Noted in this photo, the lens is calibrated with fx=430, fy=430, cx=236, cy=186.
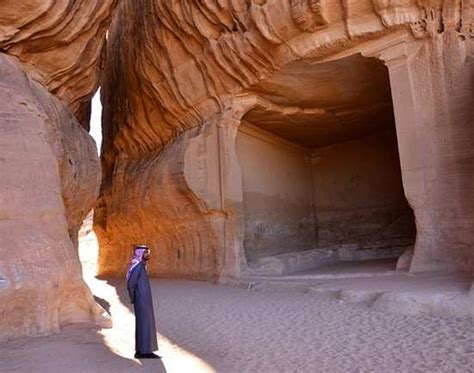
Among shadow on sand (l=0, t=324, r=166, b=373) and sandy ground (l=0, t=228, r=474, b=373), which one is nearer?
sandy ground (l=0, t=228, r=474, b=373)

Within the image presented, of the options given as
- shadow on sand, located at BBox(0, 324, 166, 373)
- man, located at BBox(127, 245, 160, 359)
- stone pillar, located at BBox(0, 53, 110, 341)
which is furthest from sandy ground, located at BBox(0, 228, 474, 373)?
stone pillar, located at BBox(0, 53, 110, 341)

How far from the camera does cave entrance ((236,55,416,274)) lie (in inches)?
346

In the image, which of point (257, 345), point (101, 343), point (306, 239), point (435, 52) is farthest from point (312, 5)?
point (306, 239)

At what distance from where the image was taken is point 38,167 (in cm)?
520

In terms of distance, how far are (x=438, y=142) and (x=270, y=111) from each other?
13.3ft

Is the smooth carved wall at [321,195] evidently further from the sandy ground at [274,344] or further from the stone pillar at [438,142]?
the sandy ground at [274,344]

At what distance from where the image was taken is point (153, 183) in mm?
10711

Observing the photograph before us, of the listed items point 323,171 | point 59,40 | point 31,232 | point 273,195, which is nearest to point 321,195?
point 323,171

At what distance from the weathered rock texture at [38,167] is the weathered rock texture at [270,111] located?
2449 millimetres

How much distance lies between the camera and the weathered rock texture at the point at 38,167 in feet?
14.5

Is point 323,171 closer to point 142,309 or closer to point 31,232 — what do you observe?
point 31,232

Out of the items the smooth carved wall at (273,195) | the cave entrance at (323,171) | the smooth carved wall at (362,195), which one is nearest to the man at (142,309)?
the cave entrance at (323,171)

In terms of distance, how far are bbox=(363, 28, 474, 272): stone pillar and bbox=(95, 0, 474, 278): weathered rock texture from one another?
2 cm

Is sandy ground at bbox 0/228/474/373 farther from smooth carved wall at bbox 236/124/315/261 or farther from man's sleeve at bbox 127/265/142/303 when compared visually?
smooth carved wall at bbox 236/124/315/261
